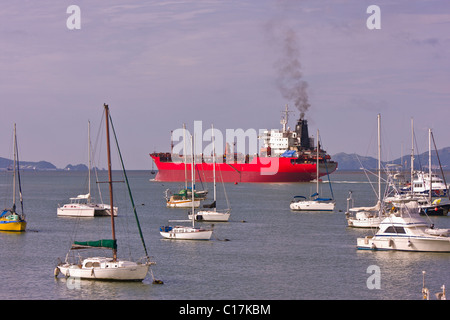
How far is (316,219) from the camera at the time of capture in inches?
2184

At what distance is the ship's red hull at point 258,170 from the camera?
11875 cm

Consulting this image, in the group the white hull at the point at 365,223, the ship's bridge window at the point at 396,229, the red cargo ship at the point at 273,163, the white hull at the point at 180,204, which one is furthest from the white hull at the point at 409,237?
the red cargo ship at the point at 273,163

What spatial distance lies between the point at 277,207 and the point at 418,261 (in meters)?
38.0

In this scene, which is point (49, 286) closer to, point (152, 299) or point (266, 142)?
point (152, 299)

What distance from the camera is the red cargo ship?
A: 392ft

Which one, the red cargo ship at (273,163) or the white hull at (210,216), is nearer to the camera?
the white hull at (210,216)

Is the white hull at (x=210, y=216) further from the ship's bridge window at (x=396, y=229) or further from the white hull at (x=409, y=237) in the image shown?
the ship's bridge window at (x=396, y=229)

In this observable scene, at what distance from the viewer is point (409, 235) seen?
3428cm

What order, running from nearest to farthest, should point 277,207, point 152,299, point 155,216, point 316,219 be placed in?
point 152,299 < point 316,219 < point 155,216 < point 277,207

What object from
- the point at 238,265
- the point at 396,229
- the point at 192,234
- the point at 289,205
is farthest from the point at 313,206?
the point at 238,265

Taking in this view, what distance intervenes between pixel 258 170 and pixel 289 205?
5470cm
